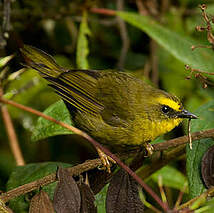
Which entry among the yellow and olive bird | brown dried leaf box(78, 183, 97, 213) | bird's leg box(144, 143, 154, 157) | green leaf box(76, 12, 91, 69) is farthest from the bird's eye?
brown dried leaf box(78, 183, 97, 213)

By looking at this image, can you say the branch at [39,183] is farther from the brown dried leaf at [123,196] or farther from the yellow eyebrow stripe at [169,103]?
the yellow eyebrow stripe at [169,103]

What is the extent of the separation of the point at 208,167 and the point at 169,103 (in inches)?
25.4

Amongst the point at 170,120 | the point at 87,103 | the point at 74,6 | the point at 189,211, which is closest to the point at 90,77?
the point at 87,103

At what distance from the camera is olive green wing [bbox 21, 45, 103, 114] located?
2.34 meters

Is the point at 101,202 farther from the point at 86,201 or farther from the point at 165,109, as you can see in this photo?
the point at 165,109

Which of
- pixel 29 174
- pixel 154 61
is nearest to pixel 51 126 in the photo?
pixel 29 174

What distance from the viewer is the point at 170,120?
2.34 metres

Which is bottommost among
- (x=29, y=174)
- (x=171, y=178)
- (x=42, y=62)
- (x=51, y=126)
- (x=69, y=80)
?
(x=171, y=178)

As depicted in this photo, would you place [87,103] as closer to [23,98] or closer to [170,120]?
[170,120]

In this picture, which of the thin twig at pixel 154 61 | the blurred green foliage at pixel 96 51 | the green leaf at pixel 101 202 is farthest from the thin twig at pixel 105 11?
the green leaf at pixel 101 202

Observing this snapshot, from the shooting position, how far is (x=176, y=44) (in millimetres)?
2936

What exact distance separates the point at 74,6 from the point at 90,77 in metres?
0.86

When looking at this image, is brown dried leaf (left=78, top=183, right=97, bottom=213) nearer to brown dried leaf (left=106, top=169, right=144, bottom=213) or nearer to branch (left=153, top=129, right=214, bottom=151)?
brown dried leaf (left=106, top=169, right=144, bottom=213)

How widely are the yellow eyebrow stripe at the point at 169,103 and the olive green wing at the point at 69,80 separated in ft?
1.16
